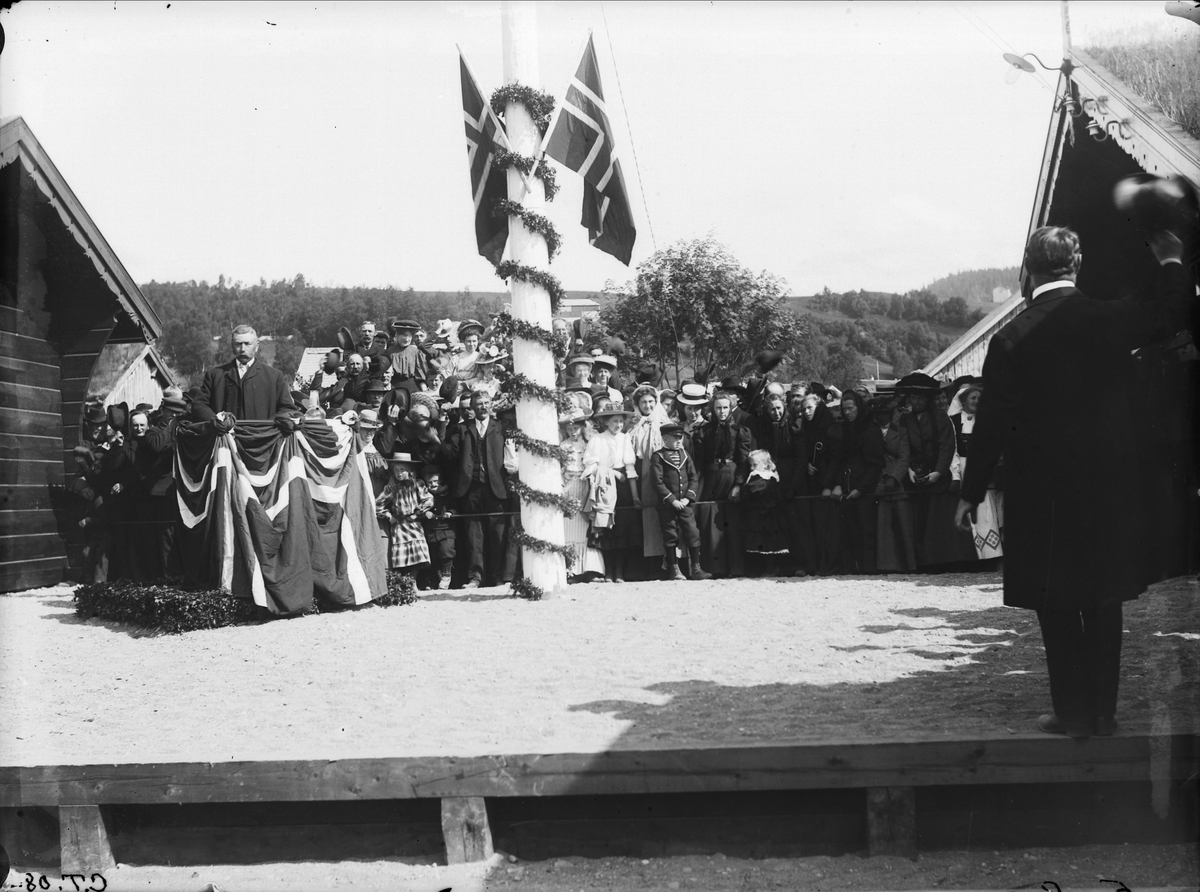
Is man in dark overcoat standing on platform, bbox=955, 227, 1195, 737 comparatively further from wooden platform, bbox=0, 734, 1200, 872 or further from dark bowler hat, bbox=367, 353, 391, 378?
dark bowler hat, bbox=367, 353, 391, 378

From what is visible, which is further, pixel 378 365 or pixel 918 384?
pixel 378 365

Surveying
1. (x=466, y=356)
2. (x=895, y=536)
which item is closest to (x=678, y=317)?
(x=466, y=356)

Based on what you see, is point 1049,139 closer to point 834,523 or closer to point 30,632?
point 834,523

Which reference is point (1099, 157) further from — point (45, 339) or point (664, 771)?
point (45, 339)

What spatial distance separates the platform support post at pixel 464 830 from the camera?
4.83 m

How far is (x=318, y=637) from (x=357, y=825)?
393cm

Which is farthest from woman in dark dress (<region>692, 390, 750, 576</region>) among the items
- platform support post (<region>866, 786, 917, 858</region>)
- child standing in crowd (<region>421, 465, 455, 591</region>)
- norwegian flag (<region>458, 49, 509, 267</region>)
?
platform support post (<region>866, 786, 917, 858</region>)

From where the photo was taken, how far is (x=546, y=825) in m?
4.89

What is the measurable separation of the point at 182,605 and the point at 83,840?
4.53 m

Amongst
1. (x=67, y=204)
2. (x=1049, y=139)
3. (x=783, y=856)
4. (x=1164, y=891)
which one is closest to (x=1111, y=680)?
(x=1164, y=891)

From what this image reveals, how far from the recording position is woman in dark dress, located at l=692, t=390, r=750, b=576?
11414mm

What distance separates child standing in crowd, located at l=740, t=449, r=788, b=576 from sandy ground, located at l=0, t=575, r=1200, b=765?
113cm

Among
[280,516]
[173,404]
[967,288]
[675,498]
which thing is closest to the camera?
[280,516]

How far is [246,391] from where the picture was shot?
34.4ft
